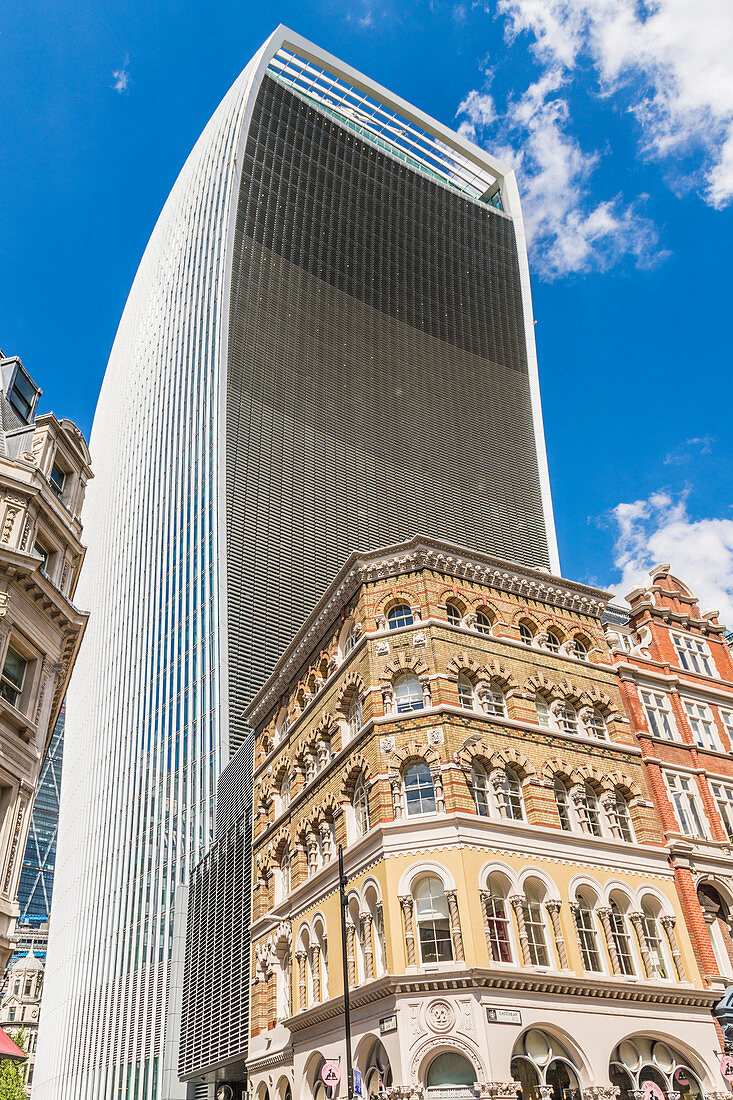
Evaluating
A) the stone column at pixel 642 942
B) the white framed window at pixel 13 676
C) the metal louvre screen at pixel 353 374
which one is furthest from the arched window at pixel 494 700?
the metal louvre screen at pixel 353 374

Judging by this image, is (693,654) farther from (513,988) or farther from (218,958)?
(218,958)

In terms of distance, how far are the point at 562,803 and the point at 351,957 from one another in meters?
10.2

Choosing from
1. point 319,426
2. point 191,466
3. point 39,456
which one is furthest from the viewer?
point 319,426

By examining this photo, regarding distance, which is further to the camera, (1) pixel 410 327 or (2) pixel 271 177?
(1) pixel 410 327

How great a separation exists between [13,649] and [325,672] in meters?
15.1

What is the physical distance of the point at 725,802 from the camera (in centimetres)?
3944

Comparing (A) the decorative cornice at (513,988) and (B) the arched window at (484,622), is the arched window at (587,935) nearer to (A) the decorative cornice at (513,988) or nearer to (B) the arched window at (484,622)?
(A) the decorative cornice at (513,988)

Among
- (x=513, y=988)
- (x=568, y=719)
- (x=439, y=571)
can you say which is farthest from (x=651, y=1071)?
(x=439, y=571)

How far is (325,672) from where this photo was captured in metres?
41.2

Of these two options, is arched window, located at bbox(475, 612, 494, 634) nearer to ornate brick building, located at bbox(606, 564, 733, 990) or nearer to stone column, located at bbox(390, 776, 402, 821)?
ornate brick building, located at bbox(606, 564, 733, 990)

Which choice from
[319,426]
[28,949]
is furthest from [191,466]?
[28,949]

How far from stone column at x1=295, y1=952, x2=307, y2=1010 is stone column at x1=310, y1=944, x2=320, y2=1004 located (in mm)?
1200

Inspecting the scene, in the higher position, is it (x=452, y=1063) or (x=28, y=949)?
(x=28, y=949)

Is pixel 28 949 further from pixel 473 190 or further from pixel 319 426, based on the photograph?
pixel 473 190
